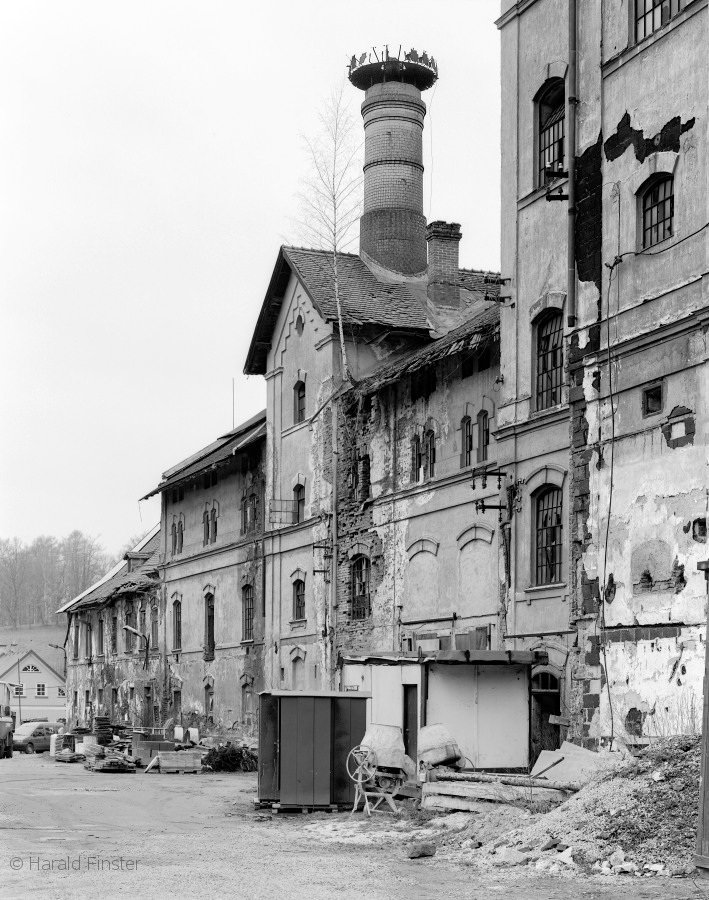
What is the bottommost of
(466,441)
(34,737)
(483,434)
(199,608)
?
(34,737)

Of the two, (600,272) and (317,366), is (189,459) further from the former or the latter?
(600,272)

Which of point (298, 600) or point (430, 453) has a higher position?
A: point (430, 453)

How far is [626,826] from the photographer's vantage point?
14359 mm

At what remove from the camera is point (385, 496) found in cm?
3080

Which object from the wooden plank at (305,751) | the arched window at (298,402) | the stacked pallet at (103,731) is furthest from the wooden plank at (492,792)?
the stacked pallet at (103,731)

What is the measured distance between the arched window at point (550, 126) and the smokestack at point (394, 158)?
1590 cm

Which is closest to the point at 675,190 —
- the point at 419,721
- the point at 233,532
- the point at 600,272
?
the point at 600,272

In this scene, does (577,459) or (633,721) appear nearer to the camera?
(633,721)

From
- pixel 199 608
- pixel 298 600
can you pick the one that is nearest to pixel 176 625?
pixel 199 608

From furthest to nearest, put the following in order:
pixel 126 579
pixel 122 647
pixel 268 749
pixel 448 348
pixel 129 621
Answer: pixel 126 579 → pixel 122 647 → pixel 129 621 → pixel 448 348 → pixel 268 749

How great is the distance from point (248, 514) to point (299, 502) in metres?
4.19

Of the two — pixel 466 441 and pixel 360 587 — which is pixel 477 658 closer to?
pixel 466 441

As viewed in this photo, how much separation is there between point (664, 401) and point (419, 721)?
6.63 m
